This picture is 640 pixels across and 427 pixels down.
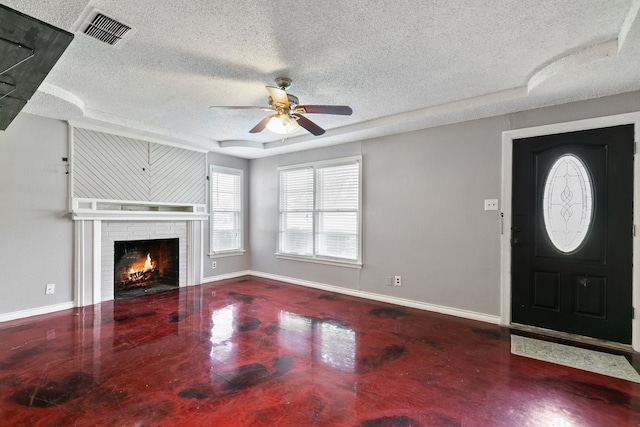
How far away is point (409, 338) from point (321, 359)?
1035 millimetres

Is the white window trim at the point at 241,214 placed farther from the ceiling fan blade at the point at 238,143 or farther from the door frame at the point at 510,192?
the door frame at the point at 510,192

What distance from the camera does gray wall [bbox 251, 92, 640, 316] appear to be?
12.0 feet

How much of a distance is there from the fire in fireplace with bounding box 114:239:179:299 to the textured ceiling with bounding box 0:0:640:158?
88.4 inches

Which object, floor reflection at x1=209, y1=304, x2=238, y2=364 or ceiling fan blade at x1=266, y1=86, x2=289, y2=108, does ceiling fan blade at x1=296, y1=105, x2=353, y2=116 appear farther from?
floor reflection at x1=209, y1=304, x2=238, y2=364

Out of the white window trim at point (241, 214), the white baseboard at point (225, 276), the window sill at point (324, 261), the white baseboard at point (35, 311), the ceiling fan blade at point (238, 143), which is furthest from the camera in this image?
the white window trim at point (241, 214)

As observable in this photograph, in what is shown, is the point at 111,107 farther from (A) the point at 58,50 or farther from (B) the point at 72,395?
(B) the point at 72,395

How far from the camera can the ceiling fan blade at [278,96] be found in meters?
2.61

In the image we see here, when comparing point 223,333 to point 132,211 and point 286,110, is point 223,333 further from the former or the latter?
point 132,211

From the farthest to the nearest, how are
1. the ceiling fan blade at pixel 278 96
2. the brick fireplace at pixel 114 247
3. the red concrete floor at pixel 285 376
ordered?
the brick fireplace at pixel 114 247 < the ceiling fan blade at pixel 278 96 < the red concrete floor at pixel 285 376

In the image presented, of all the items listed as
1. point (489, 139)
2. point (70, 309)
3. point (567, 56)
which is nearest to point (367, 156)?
point (489, 139)

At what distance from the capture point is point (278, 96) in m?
2.69

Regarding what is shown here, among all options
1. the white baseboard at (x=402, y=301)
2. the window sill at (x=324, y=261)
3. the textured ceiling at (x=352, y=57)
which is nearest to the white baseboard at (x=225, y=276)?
the white baseboard at (x=402, y=301)

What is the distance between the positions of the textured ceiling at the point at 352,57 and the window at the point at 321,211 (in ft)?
4.67

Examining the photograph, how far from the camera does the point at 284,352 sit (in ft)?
9.33
